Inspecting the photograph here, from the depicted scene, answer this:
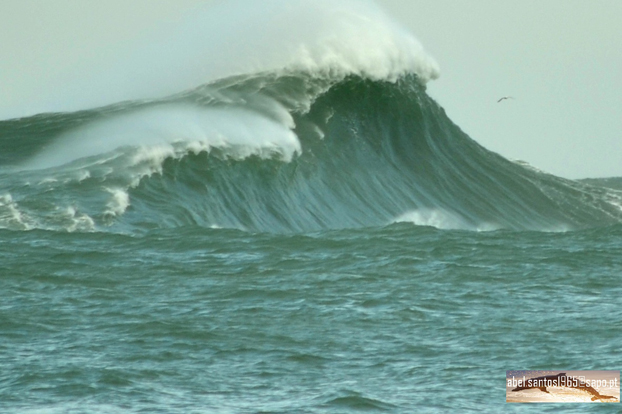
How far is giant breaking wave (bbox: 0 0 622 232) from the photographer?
1739cm

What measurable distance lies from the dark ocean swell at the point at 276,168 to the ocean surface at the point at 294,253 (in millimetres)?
54

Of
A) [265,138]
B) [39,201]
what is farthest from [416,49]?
[39,201]

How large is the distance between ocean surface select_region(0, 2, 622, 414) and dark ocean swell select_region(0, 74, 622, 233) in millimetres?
54

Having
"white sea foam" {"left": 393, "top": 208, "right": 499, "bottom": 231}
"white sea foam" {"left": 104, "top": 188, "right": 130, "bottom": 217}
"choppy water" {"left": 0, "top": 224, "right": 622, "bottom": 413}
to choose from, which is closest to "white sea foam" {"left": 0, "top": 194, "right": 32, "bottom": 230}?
"choppy water" {"left": 0, "top": 224, "right": 622, "bottom": 413}

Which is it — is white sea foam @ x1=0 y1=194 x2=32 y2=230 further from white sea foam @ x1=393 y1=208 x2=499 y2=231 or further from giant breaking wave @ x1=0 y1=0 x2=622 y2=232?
white sea foam @ x1=393 y1=208 x2=499 y2=231

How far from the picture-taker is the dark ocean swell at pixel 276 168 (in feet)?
56.3

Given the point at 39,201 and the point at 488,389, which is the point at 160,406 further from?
the point at 39,201

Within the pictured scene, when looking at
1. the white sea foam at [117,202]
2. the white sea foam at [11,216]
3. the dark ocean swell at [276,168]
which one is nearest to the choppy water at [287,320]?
the white sea foam at [11,216]

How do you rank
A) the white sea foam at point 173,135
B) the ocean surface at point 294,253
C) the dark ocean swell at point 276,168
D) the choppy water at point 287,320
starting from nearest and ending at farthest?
the choppy water at point 287,320 < the ocean surface at point 294,253 < the dark ocean swell at point 276,168 < the white sea foam at point 173,135

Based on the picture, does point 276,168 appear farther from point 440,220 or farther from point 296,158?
point 440,220

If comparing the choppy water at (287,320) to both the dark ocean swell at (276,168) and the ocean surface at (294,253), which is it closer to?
the ocean surface at (294,253)

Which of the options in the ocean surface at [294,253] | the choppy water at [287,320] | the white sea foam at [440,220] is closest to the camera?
the choppy water at [287,320]

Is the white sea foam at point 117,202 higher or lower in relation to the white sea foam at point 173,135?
lower

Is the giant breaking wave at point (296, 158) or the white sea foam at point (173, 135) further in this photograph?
the white sea foam at point (173, 135)
